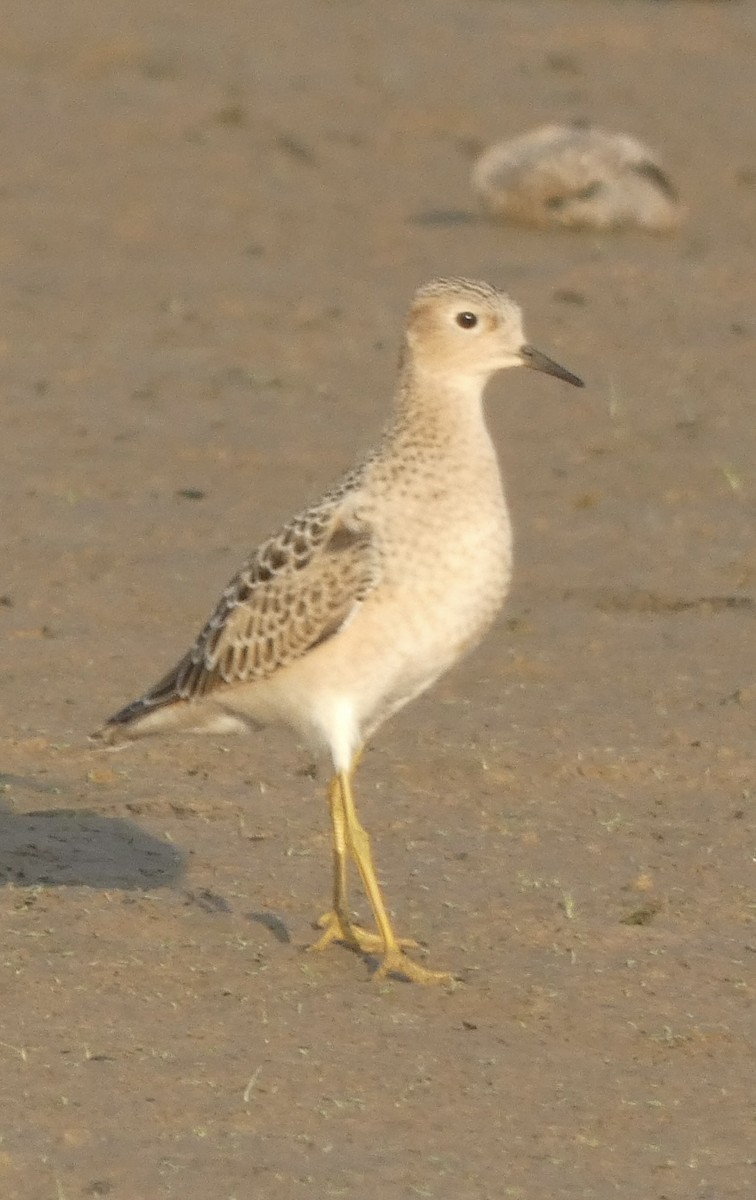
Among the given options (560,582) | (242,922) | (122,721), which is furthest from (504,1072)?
(560,582)

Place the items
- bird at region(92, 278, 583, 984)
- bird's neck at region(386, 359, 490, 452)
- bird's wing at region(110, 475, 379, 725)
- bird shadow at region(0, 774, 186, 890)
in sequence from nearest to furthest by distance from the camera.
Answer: bird at region(92, 278, 583, 984) → bird's wing at region(110, 475, 379, 725) → bird's neck at region(386, 359, 490, 452) → bird shadow at region(0, 774, 186, 890)

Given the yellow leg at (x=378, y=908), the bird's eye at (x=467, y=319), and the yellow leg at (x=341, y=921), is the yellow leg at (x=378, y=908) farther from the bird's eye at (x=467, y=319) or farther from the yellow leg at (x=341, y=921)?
the bird's eye at (x=467, y=319)

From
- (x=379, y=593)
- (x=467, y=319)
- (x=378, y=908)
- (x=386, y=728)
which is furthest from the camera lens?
(x=386, y=728)

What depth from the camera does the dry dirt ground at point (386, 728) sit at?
6.57 metres

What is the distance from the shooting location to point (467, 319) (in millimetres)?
7875

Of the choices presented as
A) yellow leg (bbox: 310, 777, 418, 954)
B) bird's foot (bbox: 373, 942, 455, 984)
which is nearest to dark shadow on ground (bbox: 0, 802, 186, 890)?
yellow leg (bbox: 310, 777, 418, 954)

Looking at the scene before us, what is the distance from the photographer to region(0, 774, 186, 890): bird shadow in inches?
314

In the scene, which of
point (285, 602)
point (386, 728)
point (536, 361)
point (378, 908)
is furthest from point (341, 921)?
point (386, 728)

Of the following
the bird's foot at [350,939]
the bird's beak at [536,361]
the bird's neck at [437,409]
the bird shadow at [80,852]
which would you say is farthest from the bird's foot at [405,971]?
the bird's beak at [536,361]

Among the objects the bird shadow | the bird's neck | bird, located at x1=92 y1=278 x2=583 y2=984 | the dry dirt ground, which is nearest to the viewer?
the dry dirt ground

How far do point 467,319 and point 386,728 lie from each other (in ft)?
7.38

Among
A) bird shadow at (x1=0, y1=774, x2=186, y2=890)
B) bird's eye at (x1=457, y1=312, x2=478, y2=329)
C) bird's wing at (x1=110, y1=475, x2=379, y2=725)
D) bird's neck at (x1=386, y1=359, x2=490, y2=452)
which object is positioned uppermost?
bird's eye at (x1=457, y1=312, x2=478, y2=329)

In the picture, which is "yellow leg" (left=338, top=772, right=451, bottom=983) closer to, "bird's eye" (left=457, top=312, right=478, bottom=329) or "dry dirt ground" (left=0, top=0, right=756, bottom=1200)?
"dry dirt ground" (left=0, top=0, right=756, bottom=1200)

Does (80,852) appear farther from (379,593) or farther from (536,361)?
(536,361)
